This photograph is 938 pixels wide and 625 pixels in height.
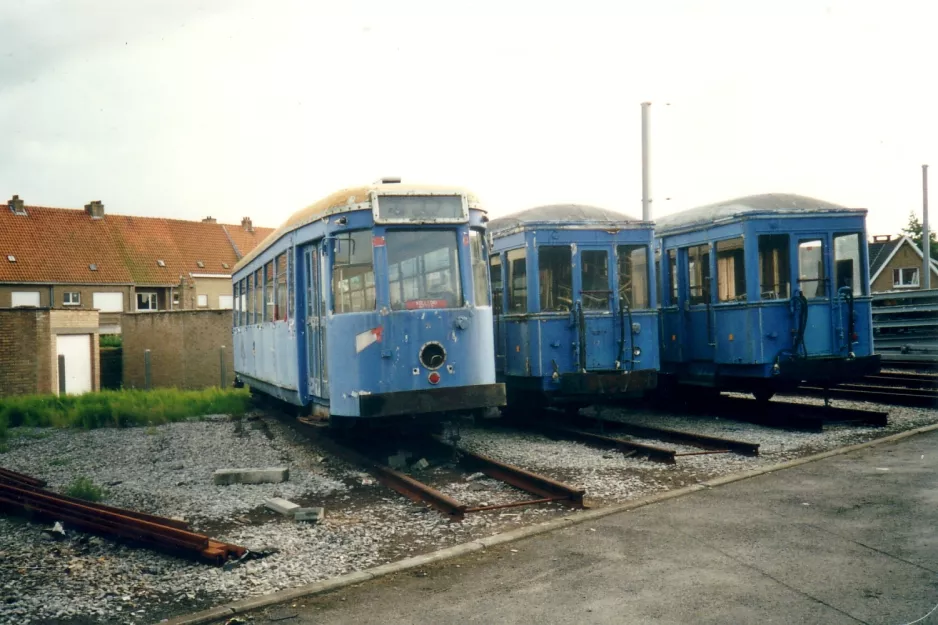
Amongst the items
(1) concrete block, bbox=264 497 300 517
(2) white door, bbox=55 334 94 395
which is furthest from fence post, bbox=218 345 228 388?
(1) concrete block, bbox=264 497 300 517

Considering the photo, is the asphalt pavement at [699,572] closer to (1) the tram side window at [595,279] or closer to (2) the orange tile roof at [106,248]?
(1) the tram side window at [595,279]

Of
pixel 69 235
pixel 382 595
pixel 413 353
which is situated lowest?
pixel 382 595

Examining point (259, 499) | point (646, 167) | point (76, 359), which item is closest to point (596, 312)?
point (259, 499)

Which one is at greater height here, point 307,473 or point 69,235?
point 69,235

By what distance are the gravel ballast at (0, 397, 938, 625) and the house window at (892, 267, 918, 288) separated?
46.1 m

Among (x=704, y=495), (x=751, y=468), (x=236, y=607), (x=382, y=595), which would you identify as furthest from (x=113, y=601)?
(x=751, y=468)

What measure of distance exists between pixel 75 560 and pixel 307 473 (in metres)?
3.51

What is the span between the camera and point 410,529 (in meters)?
6.88

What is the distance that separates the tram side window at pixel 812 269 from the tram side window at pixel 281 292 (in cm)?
736

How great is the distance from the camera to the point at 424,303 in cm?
920

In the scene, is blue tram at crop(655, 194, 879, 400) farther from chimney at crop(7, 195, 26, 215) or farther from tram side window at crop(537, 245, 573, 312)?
chimney at crop(7, 195, 26, 215)

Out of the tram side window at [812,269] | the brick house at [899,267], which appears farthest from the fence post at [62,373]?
the brick house at [899,267]

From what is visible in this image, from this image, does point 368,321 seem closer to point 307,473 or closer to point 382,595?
point 307,473

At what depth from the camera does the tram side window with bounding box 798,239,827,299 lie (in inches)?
486
